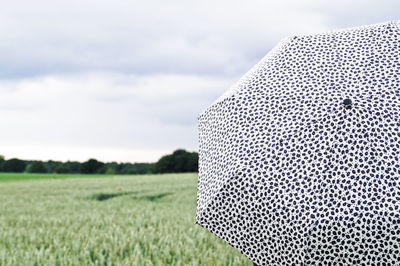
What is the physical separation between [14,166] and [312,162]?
54.0m

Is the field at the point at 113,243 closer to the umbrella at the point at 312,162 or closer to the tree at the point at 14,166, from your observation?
the umbrella at the point at 312,162

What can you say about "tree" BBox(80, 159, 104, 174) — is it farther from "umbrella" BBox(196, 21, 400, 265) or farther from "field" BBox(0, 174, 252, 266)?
"umbrella" BBox(196, 21, 400, 265)

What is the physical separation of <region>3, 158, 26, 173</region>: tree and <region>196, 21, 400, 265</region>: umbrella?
52.6 metres

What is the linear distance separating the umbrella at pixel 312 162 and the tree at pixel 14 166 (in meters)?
52.6

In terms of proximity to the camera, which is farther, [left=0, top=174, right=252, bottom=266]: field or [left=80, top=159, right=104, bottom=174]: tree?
[left=80, top=159, right=104, bottom=174]: tree

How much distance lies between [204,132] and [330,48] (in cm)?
98

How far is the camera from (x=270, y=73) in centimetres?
254

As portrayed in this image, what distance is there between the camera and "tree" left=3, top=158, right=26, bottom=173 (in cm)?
4981

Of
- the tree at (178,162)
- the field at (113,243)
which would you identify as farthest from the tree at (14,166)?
the field at (113,243)

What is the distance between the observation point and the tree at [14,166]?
49806 mm

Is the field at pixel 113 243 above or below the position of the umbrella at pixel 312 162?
below

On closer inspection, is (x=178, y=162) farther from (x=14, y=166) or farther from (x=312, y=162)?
(x=312, y=162)

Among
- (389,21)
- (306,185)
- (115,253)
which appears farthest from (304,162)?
(115,253)

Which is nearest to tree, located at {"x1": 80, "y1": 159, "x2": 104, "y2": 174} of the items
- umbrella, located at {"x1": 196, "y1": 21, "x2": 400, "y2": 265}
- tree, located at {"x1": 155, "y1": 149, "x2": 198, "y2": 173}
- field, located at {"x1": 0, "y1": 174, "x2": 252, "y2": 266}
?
tree, located at {"x1": 155, "y1": 149, "x2": 198, "y2": 173}
